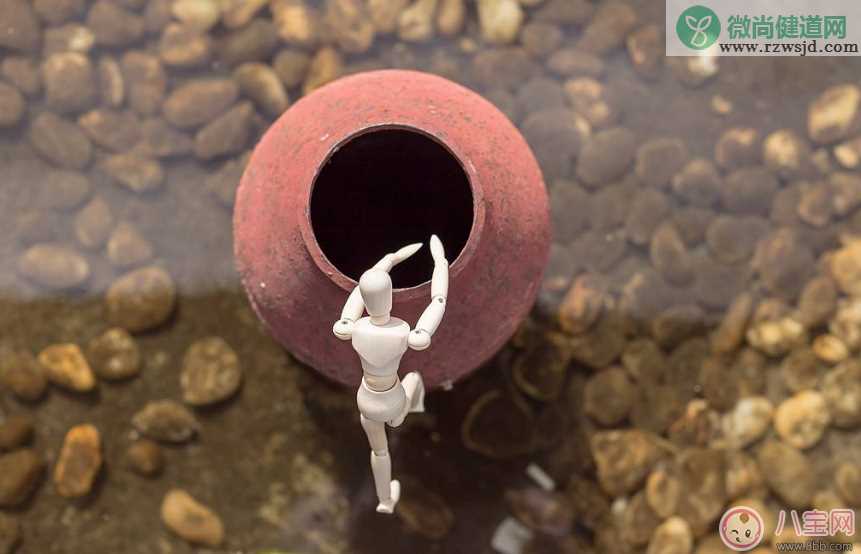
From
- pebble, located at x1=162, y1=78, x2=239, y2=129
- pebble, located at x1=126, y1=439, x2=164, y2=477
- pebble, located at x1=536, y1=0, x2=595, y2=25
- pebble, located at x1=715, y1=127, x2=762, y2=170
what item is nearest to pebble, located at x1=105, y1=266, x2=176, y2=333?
pebble, located at x1=126, y1=439, x2=164, y2=477

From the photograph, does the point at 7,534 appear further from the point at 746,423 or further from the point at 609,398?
the point at 746,423

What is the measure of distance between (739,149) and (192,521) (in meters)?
1.55

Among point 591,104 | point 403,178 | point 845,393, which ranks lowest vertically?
point 845,393

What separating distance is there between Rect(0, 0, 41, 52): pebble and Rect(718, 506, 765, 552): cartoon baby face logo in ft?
6.47

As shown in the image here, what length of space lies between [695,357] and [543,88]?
734 millimetres

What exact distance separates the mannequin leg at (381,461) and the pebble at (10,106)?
124 cm

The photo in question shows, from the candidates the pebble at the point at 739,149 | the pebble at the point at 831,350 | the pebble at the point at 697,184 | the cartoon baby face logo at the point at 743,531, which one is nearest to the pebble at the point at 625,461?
the cartoon baby face logo at the point at 743,531

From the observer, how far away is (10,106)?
215 cm

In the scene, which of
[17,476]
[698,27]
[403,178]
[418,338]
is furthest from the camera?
[698,27]

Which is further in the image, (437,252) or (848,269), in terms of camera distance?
(848,269)

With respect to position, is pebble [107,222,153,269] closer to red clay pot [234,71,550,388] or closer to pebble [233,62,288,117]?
pebble [233,62,288,117]

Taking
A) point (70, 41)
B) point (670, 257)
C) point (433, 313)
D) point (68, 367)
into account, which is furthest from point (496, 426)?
point (70, 41)

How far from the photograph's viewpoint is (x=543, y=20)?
2.23 metres

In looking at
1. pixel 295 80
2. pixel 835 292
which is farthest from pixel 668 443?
pixel 295 80
